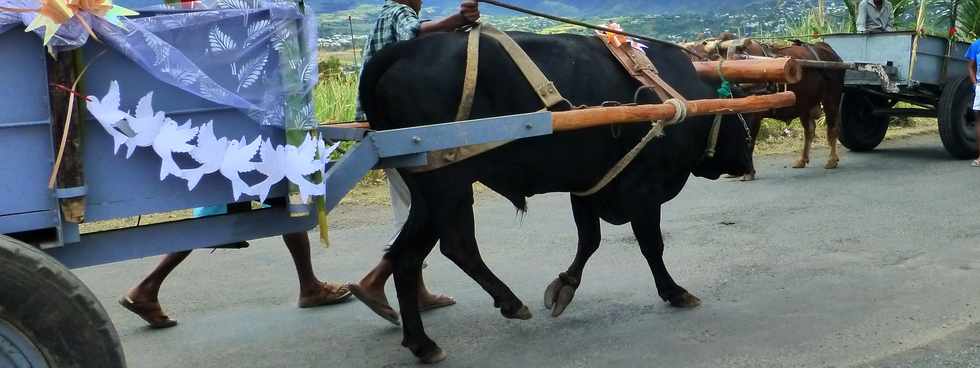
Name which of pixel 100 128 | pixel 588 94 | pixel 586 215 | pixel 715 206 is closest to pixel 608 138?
pixel 588 94

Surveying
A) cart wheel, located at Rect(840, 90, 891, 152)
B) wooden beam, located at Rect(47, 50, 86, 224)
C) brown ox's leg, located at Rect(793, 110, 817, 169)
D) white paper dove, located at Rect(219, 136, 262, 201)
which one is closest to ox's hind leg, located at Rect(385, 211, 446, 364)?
white paper dove, located at Rect(219, 136, 262, 201)

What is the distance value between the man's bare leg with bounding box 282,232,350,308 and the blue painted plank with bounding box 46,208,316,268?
154 cm

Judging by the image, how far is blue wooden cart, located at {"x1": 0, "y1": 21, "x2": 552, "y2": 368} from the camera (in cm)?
289

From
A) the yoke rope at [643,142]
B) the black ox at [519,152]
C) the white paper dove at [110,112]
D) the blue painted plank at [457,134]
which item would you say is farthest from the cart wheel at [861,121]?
the white paper dove at [110,112]

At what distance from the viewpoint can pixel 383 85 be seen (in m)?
4.51

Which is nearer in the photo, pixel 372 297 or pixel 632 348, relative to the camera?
pixel 632 348

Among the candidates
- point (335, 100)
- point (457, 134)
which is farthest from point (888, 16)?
point (457, 134)

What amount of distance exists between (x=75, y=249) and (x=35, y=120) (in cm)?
51

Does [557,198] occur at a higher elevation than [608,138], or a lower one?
lower

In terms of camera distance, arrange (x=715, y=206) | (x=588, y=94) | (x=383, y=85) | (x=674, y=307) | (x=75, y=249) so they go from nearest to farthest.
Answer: (x=75, y=249), (x=383, y=85), (x=588, y=94), (x=674, y=307), (x=715, y=206)

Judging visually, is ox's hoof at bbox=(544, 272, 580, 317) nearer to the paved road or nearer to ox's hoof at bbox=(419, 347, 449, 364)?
the paved road

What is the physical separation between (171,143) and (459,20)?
1775 mm

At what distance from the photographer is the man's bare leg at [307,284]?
540cm

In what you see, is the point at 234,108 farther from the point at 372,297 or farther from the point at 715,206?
the point at 715,206
